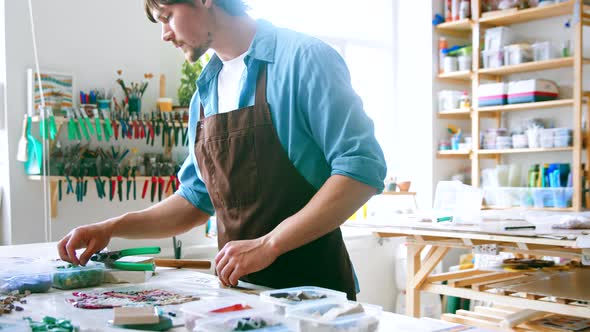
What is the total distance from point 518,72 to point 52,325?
5.03 meters

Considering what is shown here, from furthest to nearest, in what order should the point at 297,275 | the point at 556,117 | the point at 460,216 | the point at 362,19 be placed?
the point at 362,19 → the point at 556,117 → the point at 460,216 → the point at 297,275

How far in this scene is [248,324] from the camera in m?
0.93

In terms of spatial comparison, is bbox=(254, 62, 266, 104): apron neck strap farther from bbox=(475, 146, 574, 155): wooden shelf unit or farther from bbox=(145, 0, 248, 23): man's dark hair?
bbox=(475, 146, 574, 155): wooden shelf unit

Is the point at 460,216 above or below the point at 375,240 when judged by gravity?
above

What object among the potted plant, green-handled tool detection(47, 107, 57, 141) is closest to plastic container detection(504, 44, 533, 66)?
the potted plant

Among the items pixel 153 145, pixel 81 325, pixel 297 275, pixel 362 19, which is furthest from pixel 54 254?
pixel 362 19

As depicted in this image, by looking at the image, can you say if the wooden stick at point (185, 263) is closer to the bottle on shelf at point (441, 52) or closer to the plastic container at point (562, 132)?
the plastic container at point (562, 132)

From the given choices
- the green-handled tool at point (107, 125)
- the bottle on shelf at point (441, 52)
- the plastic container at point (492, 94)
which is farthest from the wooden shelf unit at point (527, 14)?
the green-handled tool at point (107, 125)

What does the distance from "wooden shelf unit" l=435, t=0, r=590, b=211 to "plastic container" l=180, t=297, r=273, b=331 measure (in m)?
4.16

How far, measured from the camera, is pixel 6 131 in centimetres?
345

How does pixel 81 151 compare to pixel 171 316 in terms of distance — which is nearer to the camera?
pixel 171 316

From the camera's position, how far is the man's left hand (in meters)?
1.27

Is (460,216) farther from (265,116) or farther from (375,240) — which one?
(265,116)

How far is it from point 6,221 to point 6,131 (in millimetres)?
488
